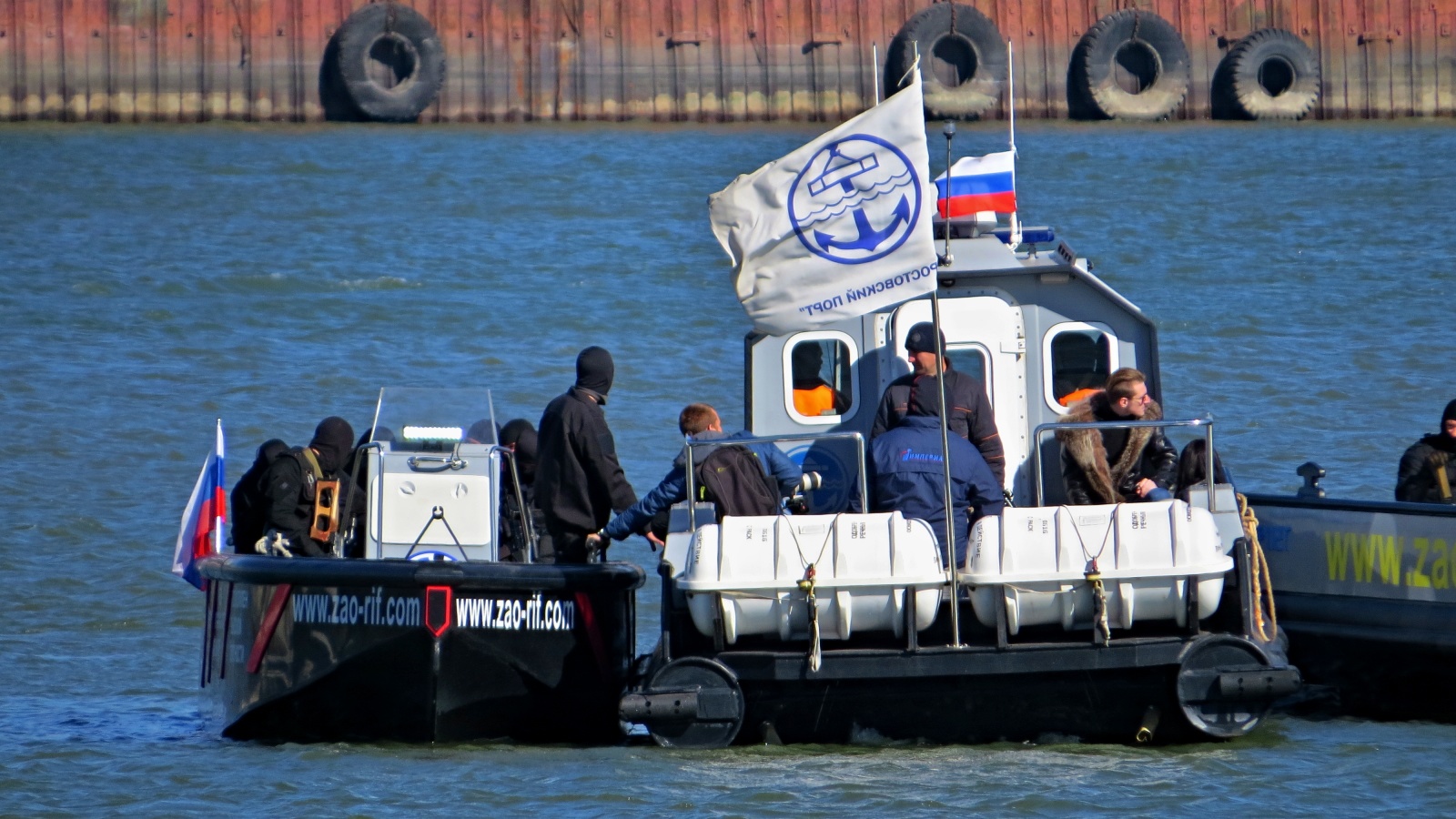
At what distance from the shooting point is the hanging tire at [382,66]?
4309 cm

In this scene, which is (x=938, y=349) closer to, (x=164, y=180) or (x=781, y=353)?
(x=781, y=353)

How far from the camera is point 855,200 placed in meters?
8.52

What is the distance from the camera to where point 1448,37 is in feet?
153

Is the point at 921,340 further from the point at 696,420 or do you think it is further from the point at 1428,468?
the point at 1428,468

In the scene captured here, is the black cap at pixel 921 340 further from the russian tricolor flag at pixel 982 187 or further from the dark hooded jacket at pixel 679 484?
the russian tricolor flag at pixel 982 187

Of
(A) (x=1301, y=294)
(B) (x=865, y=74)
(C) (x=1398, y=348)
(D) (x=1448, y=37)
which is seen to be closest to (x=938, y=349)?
(C) (x=1398, y=348)

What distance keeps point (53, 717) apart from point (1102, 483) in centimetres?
547

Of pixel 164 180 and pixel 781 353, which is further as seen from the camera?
pixel 164 180

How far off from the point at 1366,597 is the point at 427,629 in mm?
4519

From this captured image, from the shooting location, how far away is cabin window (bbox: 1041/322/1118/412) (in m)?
9.95

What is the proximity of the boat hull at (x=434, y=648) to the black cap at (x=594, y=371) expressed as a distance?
95cm

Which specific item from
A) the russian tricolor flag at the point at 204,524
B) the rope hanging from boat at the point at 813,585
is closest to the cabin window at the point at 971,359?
the rope hanging from boat at the point at 813,585

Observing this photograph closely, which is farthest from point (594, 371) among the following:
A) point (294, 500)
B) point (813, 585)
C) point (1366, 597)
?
point (1366, 597)

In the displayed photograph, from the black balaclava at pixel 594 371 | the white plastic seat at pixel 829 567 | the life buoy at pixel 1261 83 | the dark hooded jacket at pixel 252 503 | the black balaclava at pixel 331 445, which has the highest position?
the life buoy at pixel 1261 83
